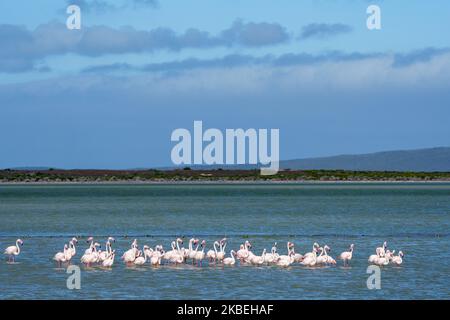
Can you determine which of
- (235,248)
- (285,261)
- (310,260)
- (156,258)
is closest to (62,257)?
(156,258)

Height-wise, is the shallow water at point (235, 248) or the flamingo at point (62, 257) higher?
the flamingo at point (62, 257)

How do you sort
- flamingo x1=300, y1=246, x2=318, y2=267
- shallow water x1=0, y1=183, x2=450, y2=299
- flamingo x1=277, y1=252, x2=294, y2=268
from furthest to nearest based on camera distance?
flamingo x1=300, y1=246, x2=318, y2=267 → flamingo x1=277, y1=252, x2=294, y2=268 → shallow water x1=0, y1=183, x2=450, y2=299

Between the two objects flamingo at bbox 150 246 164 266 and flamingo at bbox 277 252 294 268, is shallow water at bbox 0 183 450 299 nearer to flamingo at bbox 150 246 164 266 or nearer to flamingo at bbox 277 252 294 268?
flamingo at bbox 277 252 294 268

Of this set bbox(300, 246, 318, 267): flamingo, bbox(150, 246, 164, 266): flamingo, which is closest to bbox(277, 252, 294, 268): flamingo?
bbox(300, 246, 318, 267): flamingo

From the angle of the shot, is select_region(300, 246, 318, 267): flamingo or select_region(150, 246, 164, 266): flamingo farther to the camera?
select_region(150, 246, 164, 266): flamingo

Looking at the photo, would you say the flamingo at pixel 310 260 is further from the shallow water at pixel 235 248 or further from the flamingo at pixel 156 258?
the flamingo at pixel 156 258

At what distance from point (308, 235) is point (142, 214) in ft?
86.7

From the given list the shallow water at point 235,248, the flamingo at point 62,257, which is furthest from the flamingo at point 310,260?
the flamingo at point 62,257

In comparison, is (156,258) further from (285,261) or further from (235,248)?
(235,248)

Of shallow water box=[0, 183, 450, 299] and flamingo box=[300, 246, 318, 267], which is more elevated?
flamingo box=[300, 246, 318, 267]

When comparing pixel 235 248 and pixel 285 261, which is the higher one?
pixel 285 261

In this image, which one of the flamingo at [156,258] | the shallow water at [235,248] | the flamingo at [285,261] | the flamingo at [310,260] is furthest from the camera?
the flamingo at [156,258]

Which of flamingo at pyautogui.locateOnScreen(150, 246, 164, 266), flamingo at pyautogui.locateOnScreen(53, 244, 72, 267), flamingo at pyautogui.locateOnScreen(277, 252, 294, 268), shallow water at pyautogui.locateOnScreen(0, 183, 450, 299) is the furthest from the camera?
flamingo at pyautogui.locateOnScreen(53, 244, 72, 267)
